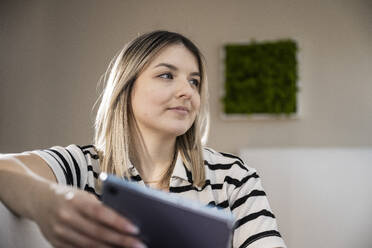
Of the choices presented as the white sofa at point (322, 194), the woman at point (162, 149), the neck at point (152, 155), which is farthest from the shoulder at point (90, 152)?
the white sofa at point (322, 194)

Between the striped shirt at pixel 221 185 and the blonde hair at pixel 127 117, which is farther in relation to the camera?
the blonde hair at pixel 127 117

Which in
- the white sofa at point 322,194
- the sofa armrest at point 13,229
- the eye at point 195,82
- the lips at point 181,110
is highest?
the eye at point 195,82

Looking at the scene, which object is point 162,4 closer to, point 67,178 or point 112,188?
point 67,178

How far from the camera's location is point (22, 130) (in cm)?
300

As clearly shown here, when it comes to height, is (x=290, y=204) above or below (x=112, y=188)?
below

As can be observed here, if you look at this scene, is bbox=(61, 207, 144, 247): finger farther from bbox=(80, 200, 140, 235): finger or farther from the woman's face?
the woman's face

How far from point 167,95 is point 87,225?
0.78m

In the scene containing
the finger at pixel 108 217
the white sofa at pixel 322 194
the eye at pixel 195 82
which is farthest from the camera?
the white sofa at pixel 322 194

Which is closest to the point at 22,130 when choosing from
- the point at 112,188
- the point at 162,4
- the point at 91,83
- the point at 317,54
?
the point at 91,83

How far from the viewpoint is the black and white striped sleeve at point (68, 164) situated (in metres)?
1.06

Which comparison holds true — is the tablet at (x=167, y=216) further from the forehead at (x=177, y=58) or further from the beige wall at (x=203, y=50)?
the beige wall at (x=203, y=50)

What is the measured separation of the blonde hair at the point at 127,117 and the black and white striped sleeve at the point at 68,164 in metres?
0.08

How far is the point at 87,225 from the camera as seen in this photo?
0.52 metres

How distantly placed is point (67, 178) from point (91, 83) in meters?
1.94
